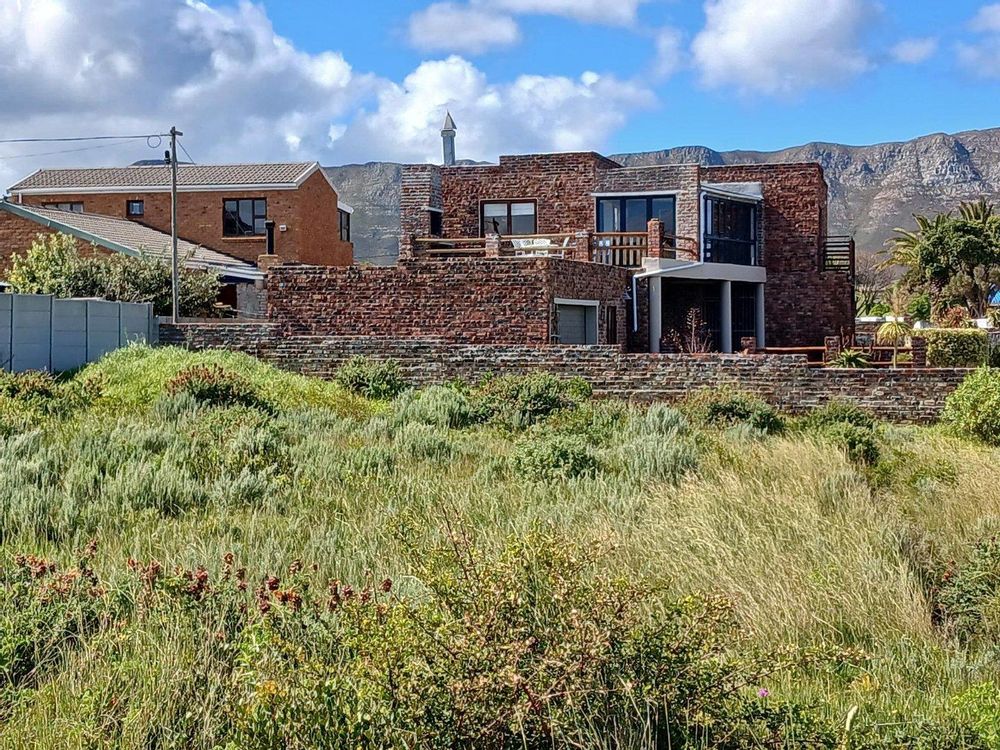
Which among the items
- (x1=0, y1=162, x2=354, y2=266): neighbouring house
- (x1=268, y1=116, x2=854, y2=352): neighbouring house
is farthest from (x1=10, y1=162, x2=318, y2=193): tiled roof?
(x1=268, y1=116, x2=854, y2=352): neighbouring house

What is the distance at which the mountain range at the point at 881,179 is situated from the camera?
16350 cm

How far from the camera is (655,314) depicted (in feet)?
100

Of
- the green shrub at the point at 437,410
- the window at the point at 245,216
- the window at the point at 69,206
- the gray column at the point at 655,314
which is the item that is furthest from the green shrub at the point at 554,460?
the window at the point at 69,206

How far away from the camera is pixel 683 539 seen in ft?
25.1

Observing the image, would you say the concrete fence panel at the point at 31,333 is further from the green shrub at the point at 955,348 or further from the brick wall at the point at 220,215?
the green shrub at the point at 955,348

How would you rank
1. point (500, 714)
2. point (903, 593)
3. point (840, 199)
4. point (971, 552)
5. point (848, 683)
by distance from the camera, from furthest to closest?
point (840, 199)
point (971, 552)
point (903, 593)
point (848, 683)
point (500, 714)

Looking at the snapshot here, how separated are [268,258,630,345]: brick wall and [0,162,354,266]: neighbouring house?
1715 cm

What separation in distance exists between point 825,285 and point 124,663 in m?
31.9

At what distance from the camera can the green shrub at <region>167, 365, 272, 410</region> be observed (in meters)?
16.9

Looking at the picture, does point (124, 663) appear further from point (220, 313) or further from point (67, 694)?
point (220, 313)

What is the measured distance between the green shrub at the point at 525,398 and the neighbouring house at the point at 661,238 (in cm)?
628

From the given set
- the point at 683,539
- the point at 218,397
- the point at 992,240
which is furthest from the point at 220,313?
the point at 992,240

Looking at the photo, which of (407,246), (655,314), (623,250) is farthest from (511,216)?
(407,246)

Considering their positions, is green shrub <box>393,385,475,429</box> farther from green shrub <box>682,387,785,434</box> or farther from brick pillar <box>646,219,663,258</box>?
brick pillar <box>646,219,663,258</box>
